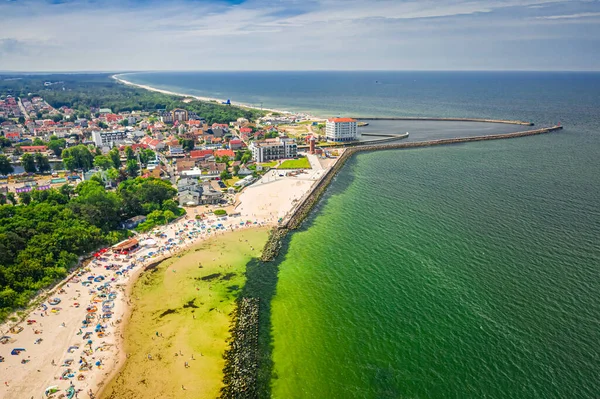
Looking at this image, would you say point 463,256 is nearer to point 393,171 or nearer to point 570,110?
point 393,171

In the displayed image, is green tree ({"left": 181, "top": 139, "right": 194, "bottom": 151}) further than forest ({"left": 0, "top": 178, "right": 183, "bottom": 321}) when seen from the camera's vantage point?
Yes

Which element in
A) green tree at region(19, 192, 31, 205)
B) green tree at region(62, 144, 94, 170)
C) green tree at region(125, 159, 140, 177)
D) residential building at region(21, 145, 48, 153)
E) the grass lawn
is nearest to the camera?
green tree at region(19, 192, 31, 205)

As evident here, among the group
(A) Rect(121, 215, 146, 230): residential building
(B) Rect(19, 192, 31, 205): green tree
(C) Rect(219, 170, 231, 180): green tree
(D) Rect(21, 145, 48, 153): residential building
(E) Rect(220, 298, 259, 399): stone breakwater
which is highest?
(D) Rect(21, 145, 48, 153): residential building

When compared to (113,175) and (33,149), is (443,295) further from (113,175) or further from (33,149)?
(33,149)

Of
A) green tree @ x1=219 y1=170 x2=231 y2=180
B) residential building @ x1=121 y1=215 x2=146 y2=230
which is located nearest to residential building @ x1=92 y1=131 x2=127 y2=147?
green tree @ x1=219 y1=170 x2=231 y2=180

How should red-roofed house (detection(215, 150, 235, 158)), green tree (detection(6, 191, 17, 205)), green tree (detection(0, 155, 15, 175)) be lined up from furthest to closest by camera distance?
1. red-roofed house (detection(215, 150, 235, 158))
2. green tree (detection(0, 155, 15, 175))
3. green tree (detection(6, 191, 17, 205))

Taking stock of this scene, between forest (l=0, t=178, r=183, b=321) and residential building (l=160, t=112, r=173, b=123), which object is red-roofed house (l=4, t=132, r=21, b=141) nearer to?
residential building (l=160, t=112, r=173, b=123)

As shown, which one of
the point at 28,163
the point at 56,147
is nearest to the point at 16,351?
the point at 28,163

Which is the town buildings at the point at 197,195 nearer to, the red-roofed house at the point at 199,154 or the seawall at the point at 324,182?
the seawall at the point at 324,182
